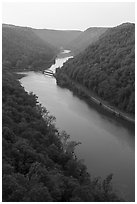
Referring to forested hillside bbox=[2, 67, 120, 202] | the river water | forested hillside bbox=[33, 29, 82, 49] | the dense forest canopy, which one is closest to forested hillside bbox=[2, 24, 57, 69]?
the river water

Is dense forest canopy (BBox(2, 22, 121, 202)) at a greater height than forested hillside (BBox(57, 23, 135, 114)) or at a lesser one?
lesser

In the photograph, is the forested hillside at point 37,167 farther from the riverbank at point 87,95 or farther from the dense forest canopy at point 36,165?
the riverbank at point 87,95

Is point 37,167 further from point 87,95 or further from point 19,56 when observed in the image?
point 19,56

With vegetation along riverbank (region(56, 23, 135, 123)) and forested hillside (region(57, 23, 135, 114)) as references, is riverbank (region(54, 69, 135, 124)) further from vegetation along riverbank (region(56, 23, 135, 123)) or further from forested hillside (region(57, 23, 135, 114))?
forested hillside (region(57, 23, 135, 114))

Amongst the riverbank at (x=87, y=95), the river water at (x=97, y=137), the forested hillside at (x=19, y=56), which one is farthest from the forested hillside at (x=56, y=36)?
the river water at (x=97, y=137)

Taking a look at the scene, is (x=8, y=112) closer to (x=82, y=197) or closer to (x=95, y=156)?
(x=95, y=156)

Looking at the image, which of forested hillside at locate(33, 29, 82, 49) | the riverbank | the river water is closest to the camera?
the river water

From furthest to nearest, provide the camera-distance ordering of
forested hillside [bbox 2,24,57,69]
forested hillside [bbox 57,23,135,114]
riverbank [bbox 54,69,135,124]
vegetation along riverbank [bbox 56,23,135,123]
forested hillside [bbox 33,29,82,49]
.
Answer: forested hillside [bbox 33,29,82,49]
forested hillside [bbox 2,24,57,69]
forested hillside [bbox 57,23,135,114]
vegetation along riverbank [bbox 56,23,135,123]
riverbank [bbox 54,69,135,124]
